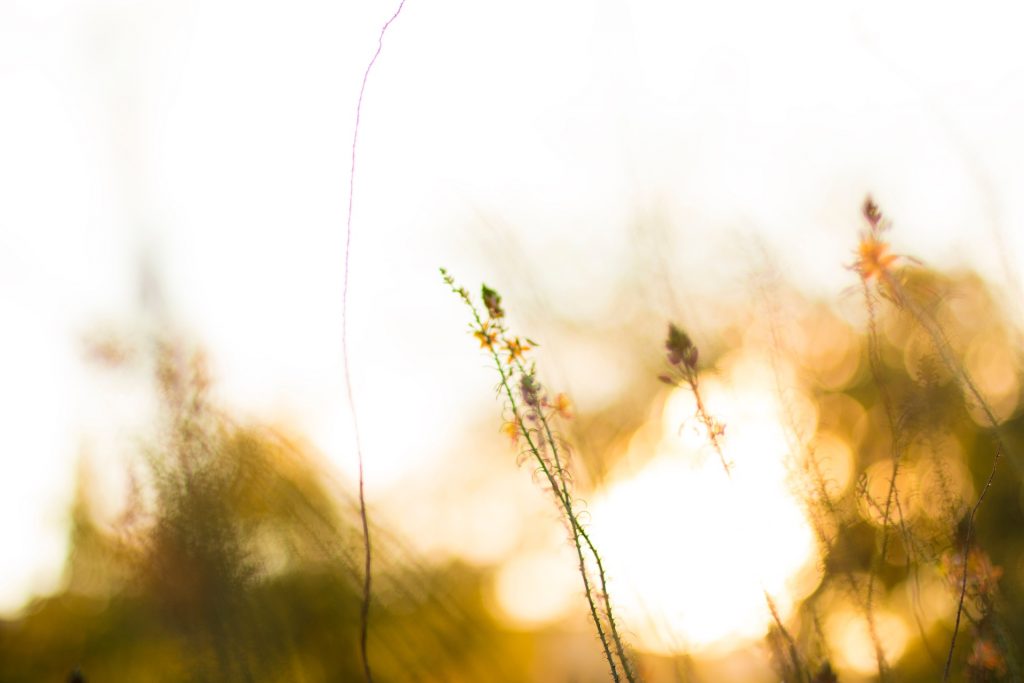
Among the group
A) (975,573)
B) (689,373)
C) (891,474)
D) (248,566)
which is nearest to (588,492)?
(689,373)

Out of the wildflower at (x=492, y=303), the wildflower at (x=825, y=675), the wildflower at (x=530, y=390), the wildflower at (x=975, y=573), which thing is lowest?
the wildflower at (x=825, y=675)

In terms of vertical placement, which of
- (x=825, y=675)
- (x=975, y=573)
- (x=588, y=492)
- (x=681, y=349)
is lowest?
(x=825, y=675)

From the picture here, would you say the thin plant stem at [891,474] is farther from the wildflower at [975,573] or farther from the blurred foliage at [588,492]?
the wildflower at [975,573]

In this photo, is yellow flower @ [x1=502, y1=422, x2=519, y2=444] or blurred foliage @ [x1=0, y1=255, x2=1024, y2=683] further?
blurred foliage @ [x1=0, y1=255, x2=1024, y2=683]

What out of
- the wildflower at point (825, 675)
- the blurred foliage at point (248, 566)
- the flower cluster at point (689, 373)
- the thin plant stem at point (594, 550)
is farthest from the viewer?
the blurred foliage at point (248, 566)

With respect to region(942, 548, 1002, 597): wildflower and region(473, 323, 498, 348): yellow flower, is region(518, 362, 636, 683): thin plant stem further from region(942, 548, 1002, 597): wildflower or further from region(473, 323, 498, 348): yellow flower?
region(942, 548, 1002, 597): wildflower

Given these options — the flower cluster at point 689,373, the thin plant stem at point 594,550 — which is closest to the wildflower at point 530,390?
A: the thin plant stem at point 594,550

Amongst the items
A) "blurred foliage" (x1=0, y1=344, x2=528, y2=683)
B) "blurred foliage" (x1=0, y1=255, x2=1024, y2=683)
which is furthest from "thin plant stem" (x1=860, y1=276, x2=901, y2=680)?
"blurred foliage" (x1=0, y1=344, x2=528, y2=683)

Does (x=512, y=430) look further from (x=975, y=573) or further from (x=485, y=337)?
(x=975, y=573)

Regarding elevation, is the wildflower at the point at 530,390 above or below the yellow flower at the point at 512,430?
above
